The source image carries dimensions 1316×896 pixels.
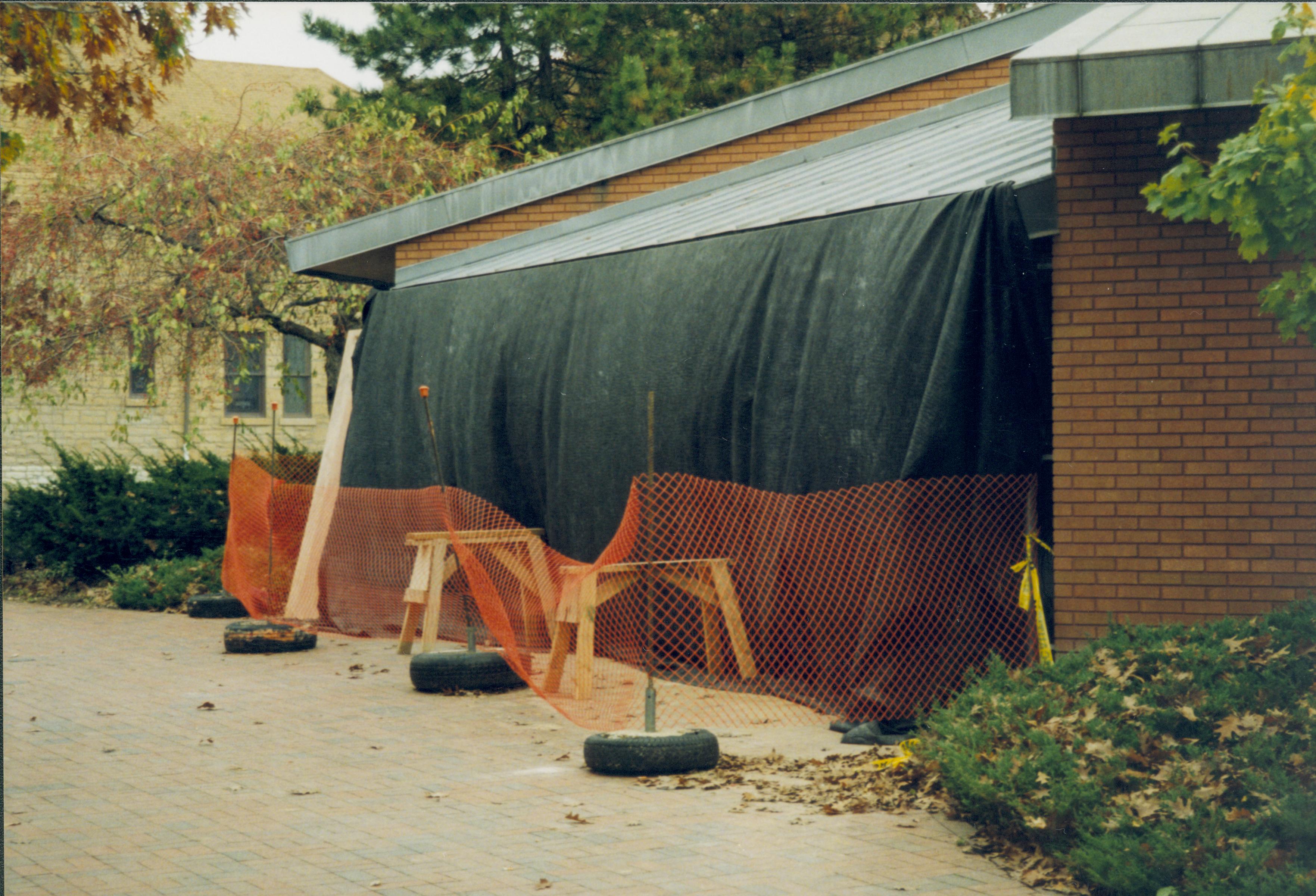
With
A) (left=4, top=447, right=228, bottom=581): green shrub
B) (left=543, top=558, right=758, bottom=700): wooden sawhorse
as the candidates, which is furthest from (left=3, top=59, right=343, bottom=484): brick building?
(left=543, top=558, right=758, bottom=700): wooden sawhorse

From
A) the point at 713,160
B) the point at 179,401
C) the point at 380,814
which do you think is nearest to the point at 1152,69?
the point at 380,814

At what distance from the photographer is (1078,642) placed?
23.8ft

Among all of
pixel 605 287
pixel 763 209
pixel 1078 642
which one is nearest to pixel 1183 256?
pixel 1078 642

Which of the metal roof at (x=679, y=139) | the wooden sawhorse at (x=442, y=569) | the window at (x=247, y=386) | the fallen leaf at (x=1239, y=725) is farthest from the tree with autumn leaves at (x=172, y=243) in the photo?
the fallen leaf at (x=1239, y=725)

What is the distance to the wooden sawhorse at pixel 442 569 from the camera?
10664mm

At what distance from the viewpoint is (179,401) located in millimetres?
27203

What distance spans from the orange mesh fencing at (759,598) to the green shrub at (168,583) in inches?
252

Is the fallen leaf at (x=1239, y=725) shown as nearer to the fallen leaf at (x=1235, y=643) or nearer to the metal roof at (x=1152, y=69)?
the fallen leaf at (x=1235, y=643)

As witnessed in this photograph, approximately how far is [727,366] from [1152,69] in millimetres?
3697

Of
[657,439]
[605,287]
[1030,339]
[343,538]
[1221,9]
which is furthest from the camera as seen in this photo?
[343,538]

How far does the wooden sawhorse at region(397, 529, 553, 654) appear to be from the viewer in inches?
420

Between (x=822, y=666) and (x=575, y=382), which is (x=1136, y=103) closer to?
(x=822, y=666)

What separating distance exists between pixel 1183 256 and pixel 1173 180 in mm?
1361

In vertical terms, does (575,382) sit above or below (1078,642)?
above
